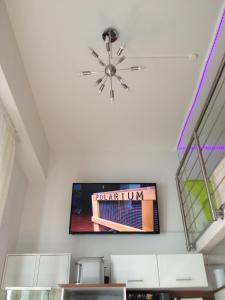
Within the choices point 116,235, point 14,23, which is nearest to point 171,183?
point 116,235

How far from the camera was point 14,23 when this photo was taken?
8.87 ft

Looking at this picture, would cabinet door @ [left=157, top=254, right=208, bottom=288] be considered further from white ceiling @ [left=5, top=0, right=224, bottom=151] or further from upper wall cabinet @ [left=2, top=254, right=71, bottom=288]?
white ceiling @ [left=5, top=0, right=224, bottom=151]

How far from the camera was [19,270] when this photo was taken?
3.08 meters

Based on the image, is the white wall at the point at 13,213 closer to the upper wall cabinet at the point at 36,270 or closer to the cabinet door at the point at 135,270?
the upper wall cabinet at the point at 36,270

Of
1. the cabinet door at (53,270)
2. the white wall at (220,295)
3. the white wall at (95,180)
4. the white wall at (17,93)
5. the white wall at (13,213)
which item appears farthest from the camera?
the white wall at (95,180)

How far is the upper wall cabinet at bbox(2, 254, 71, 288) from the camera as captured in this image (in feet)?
9.87

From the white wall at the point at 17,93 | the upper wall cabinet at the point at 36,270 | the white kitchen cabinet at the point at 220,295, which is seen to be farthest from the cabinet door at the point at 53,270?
the white kitchen cabinet at the point at 220,295

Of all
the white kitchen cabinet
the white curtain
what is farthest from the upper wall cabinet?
the white kitchen cabinet

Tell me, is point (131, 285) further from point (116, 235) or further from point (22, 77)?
point (22, 77)

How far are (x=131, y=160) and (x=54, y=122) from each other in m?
1.31

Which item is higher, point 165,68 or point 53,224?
point 165,68

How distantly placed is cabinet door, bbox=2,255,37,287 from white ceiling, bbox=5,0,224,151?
1.77 metres

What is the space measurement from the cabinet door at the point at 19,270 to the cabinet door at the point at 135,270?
0.91 meters

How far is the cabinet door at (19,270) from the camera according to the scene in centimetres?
301
